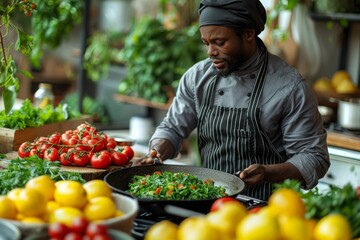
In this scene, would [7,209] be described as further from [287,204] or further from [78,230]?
[287,204]

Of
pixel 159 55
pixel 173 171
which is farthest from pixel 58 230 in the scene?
pixel 159 55

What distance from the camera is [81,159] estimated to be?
2967mm

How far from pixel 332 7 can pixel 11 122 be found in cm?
300

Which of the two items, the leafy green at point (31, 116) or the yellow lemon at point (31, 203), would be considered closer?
the yellow lemon at point (31, 203)

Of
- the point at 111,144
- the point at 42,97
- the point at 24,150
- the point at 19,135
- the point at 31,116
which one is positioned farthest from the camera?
the point at 42,97

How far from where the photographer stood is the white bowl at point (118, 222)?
1771 millimetres

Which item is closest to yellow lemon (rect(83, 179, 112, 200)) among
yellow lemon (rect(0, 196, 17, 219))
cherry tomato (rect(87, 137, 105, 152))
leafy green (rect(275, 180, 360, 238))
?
yellow lemon (rect(0, 196, 17, 219))

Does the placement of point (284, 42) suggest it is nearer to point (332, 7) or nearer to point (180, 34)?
point (332, 7)

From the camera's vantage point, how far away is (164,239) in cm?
171

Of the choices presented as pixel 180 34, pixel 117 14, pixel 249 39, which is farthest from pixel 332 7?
pixel 117 14

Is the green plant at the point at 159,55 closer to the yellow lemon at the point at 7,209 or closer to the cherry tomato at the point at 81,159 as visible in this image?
the cherry tomato at the point at 81,159

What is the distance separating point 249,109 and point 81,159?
839 mm

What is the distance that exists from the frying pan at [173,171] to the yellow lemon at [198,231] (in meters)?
0.51

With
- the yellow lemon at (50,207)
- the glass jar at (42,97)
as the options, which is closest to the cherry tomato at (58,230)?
the yellow lemon at (50,207)
